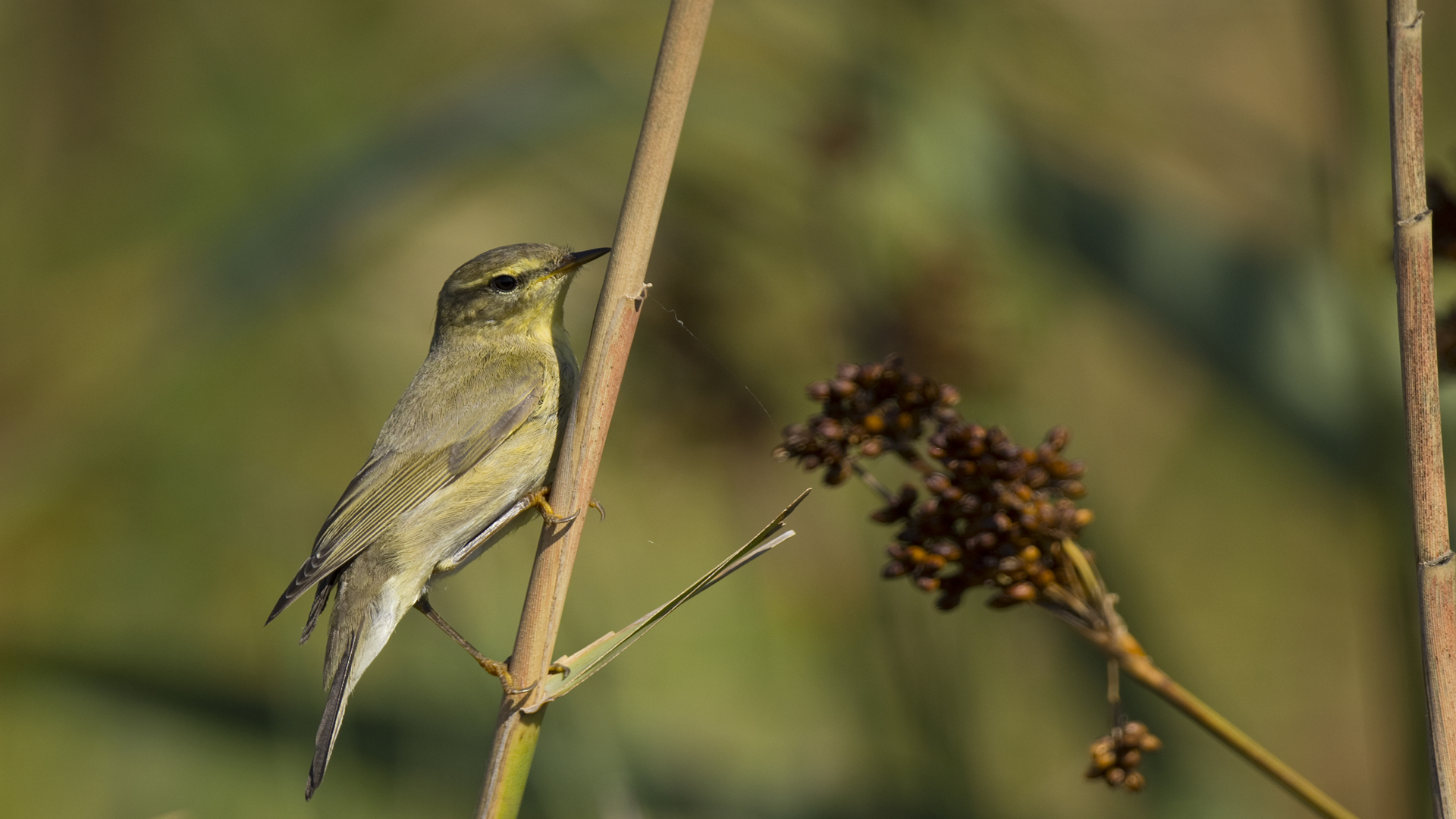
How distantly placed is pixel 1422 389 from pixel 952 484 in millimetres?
740

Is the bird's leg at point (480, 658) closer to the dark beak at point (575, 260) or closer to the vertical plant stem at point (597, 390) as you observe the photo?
the vertical plant stem at point (597, 390)

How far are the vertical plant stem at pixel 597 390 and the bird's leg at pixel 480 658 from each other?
15 mm

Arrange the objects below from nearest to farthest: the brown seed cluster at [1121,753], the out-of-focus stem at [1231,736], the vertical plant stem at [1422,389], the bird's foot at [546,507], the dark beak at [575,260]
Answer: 1. the vertical plant stem at [1422,389]
2. the out-of-focus stem at [1231,736]
3. the brown seed cluster at [1121,753]
4. the bird's foot at [546,507]
5. the dark beak at [575,260]

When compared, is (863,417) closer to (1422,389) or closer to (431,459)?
(1422,389)

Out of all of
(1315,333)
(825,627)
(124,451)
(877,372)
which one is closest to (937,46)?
(1315,333)

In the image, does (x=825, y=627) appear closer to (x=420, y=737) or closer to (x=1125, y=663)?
(x=420, y=737)

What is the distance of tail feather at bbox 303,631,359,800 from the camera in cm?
230

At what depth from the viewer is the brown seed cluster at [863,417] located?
1977 millimetres

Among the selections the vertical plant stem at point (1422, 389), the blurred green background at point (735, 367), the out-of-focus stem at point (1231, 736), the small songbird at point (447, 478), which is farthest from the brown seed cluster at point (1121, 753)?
the small songbird at point (447, 478)

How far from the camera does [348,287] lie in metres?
4.65

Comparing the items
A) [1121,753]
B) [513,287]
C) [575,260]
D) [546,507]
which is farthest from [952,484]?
[513,287]

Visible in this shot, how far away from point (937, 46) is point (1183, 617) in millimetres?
2502

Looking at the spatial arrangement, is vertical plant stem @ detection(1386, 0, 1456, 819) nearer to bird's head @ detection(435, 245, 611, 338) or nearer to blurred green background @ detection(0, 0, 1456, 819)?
blurred green background @ detection(0, 0, 1456, 819)

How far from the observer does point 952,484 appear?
189 cm
